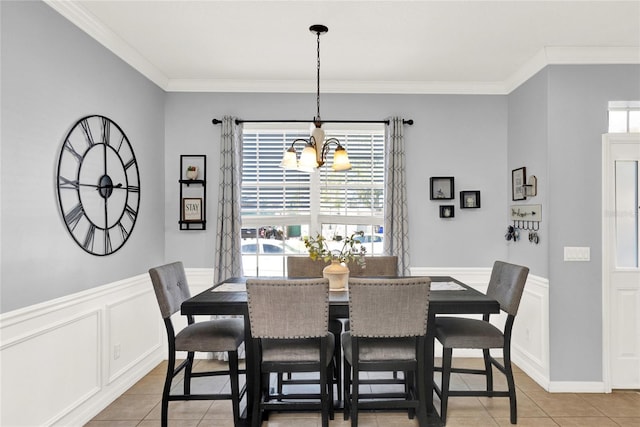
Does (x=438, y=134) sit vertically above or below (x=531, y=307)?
above

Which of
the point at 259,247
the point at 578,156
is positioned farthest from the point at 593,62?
the point at 259,247

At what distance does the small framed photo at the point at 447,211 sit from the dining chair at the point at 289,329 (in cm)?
215

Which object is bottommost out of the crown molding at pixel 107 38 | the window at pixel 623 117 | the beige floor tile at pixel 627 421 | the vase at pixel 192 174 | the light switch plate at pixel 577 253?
the beige floor tile at pixel 627 421

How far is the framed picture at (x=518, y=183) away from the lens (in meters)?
3.68

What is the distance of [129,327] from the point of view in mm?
3289

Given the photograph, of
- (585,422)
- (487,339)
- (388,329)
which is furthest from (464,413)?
(388,329)

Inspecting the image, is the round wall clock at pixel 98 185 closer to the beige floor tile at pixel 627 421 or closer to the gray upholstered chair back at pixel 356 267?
the gray upholstered chair back at pixel 356 267

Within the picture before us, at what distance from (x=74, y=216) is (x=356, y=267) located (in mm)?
2254

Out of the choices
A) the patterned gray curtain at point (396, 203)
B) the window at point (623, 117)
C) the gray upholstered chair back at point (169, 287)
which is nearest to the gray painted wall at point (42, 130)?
the gray upholstered chair back at point (169, 287)

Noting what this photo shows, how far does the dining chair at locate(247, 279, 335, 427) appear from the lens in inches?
92.1

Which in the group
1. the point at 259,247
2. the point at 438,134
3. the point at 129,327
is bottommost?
the point at 129,327

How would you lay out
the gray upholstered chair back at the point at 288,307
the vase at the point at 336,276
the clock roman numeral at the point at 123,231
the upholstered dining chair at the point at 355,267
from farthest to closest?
the upholstered dining chair at the point at 355,267 → the clock roman numeral at the point at 123,231 → the vase at the point at 336,276 → the gray upholstered chair back at the point at 288,307

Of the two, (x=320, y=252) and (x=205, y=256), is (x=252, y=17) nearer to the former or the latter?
(x=320, y=252)

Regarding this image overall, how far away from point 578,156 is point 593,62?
0.80 metres
